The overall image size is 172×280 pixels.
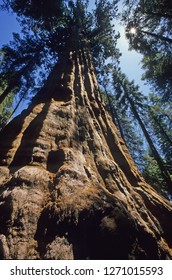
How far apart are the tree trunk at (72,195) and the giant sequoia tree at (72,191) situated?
0.05 feet

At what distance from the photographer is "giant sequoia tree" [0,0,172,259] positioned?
3248 mm

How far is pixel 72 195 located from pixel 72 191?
12 cm

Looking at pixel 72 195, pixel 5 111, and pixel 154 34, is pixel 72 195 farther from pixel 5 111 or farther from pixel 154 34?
pixel 5 111

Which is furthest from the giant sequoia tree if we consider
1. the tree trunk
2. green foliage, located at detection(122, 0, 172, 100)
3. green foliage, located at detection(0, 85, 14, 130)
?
green foliage, located at detection(0, 85, 14, 130)

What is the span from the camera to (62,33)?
57.8ft

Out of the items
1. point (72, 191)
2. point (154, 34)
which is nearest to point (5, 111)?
point (154, 34)

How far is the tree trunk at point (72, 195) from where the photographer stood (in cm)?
324

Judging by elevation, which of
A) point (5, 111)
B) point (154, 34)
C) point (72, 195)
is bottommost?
point (72, 195)

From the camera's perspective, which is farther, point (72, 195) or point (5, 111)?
point (5, 111)

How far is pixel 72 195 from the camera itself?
152 inches

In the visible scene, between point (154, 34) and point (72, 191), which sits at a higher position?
point (154, 34)

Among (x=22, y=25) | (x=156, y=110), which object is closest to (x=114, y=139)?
(x=22, y=25)

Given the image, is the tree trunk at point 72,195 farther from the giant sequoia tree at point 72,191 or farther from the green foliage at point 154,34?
the green foliage at point 154,34
